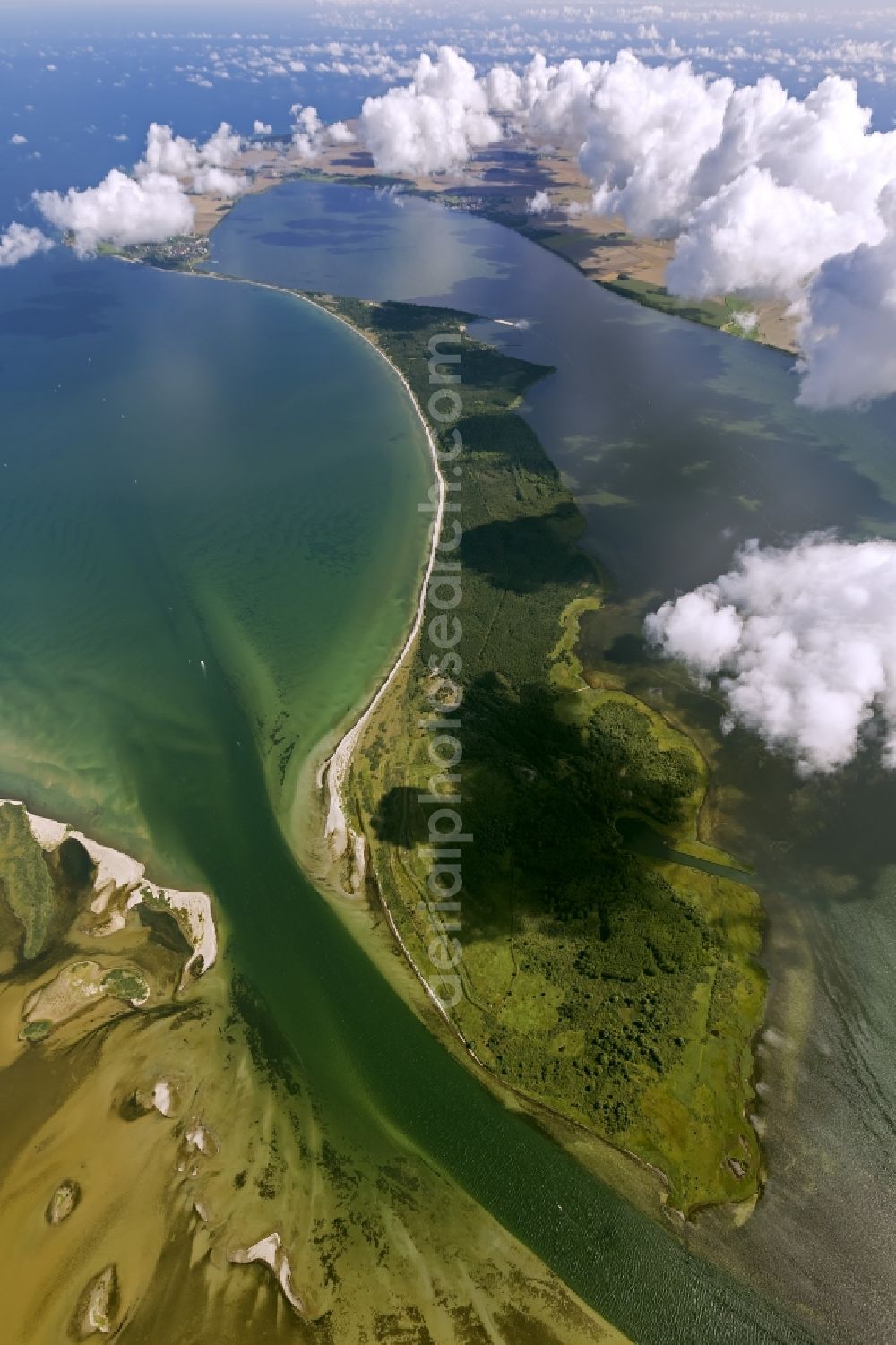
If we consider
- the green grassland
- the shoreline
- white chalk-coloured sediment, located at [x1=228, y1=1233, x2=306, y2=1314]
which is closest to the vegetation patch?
the shoreline

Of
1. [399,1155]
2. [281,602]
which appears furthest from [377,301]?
[399,1155]

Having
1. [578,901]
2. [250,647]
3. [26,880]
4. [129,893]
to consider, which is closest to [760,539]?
[578,901]

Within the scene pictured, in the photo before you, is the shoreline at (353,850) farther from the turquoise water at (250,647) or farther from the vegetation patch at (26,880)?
the vegetation patch at (26,880)

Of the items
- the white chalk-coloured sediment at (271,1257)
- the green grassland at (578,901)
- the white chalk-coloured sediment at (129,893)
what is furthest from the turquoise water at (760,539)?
the white chalk-coloured sediment at (129,893)

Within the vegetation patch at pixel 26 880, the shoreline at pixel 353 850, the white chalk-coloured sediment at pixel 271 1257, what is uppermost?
the shoreline at pixel 353 850

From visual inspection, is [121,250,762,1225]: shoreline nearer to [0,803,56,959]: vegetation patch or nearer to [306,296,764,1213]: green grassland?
[306,296,764,1213]: green grassland

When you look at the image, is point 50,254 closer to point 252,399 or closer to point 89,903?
point 252,399

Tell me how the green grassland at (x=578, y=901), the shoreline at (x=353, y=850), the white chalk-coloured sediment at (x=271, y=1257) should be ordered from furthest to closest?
the green grassland at (x=578, y=901) → the shoreline at (x=353, y=850) → the white chalk-coloured sediment at (x=271, y=1257)
